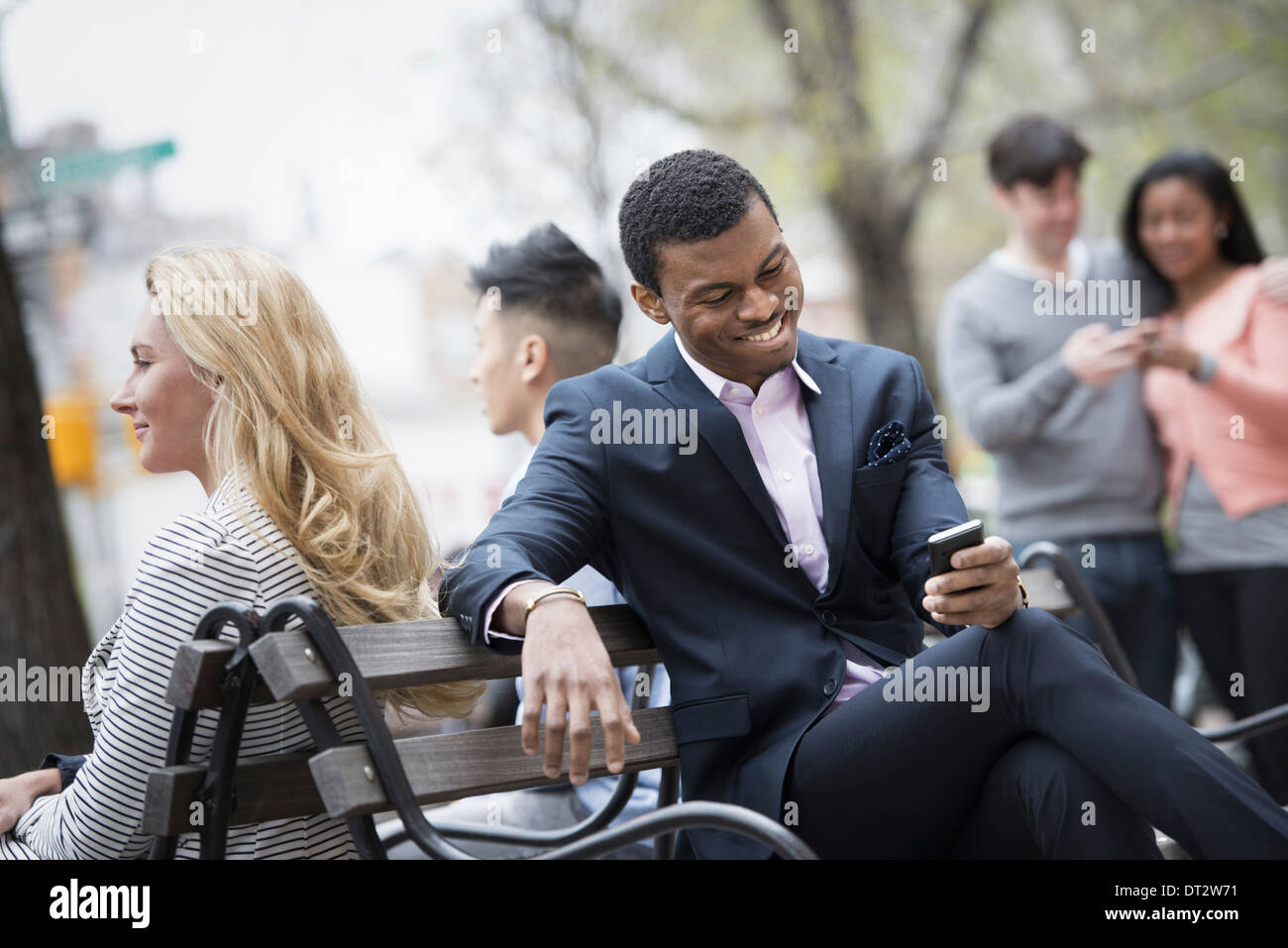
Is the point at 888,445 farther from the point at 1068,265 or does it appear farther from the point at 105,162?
the point at 105,162

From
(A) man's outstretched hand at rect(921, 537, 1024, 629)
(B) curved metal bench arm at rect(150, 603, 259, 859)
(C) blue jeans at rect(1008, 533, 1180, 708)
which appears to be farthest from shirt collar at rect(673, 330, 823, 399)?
(C) blue jeans at rect(1008, 533, 1180, 708)

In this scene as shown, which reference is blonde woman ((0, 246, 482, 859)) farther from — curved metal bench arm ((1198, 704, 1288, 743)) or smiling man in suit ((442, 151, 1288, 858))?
curved metal bench arm ((1198, 704, 1288, 743))

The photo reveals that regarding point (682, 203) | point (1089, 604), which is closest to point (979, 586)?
point (682, 203)

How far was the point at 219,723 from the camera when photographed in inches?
95.2

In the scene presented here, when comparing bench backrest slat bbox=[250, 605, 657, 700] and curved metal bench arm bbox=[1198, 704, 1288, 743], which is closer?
bench backrest slat bbox=[250, 605, 657, 700]

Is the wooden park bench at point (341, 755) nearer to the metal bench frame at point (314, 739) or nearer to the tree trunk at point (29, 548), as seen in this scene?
the metal bench frame at point (314, 739)

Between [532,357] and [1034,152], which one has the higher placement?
[1034,152]

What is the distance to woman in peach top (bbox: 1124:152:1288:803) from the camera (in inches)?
170

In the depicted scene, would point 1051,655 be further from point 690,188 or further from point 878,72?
point 878,72

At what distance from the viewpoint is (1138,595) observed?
182 inches

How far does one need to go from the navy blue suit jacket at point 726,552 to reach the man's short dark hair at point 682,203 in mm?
227

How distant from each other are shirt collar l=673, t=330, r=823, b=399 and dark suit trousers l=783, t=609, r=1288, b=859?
62cm

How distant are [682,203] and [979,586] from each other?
0.89 meters
